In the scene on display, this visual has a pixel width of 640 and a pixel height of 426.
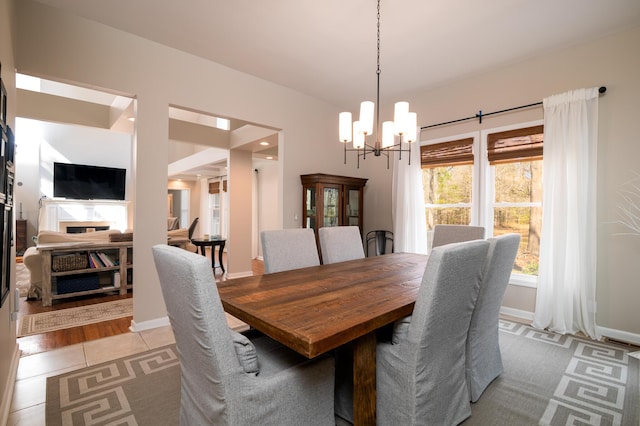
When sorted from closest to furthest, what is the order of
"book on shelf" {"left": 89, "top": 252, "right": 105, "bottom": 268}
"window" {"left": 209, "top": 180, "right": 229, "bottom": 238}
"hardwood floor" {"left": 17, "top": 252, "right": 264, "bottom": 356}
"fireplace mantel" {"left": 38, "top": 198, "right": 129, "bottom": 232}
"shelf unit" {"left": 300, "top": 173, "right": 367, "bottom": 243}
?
"hardwood floor" {"left": 17, "top": 252, "right": 264, "bottom": 356}, "book on shelf" {"left": 89, "top": 252, "right": 105, "bottom": 268}, "shelf unit" {"left": 300, "top": 173, "right": 367, "bottom": 243}, "fireplace mantel" {"left": 38, "top": 198, "right": 129, "bottom": 232}, "window" {"left": 209, "top": 180, "right": 229, "bottom": 238}

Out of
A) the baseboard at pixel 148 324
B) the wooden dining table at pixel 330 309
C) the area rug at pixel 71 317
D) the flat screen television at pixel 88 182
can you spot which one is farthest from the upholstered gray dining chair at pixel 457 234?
the flat screen television at pixel 88 182

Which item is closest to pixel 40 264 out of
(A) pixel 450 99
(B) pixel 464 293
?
(B) pixel 464 293

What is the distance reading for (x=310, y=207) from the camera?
4.29 m

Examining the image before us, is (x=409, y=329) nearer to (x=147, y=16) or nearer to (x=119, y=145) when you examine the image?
(x=147, y=16)

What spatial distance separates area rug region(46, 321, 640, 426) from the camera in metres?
1.72

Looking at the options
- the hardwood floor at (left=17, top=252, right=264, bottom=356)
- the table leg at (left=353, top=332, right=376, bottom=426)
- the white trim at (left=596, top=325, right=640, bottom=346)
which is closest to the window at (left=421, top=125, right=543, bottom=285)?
the white trim at (left=596, top=325, right=640, bottom=346)

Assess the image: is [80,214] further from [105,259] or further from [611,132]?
[611,132]

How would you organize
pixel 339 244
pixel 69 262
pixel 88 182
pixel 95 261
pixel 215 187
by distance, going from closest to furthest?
1. pixel 339 244
2. pixel 69 262
3. pixel 95 261
4. pixel 88 182
5. pixel 215 187

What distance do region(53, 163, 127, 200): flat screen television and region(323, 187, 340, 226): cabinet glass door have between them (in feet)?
23.7

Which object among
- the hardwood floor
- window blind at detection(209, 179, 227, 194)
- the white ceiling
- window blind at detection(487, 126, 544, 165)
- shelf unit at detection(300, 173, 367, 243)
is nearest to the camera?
the white ceiling

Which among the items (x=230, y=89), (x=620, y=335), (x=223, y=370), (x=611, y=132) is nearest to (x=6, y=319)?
(x=223, y=370)

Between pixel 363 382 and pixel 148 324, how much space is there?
2470mm

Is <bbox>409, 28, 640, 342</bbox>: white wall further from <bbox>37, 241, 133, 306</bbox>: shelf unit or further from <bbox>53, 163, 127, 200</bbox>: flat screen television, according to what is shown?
<bbox>53, 163, 127, 200</bbox>: flat screen television

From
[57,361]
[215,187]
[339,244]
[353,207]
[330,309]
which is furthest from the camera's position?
[215,187]
